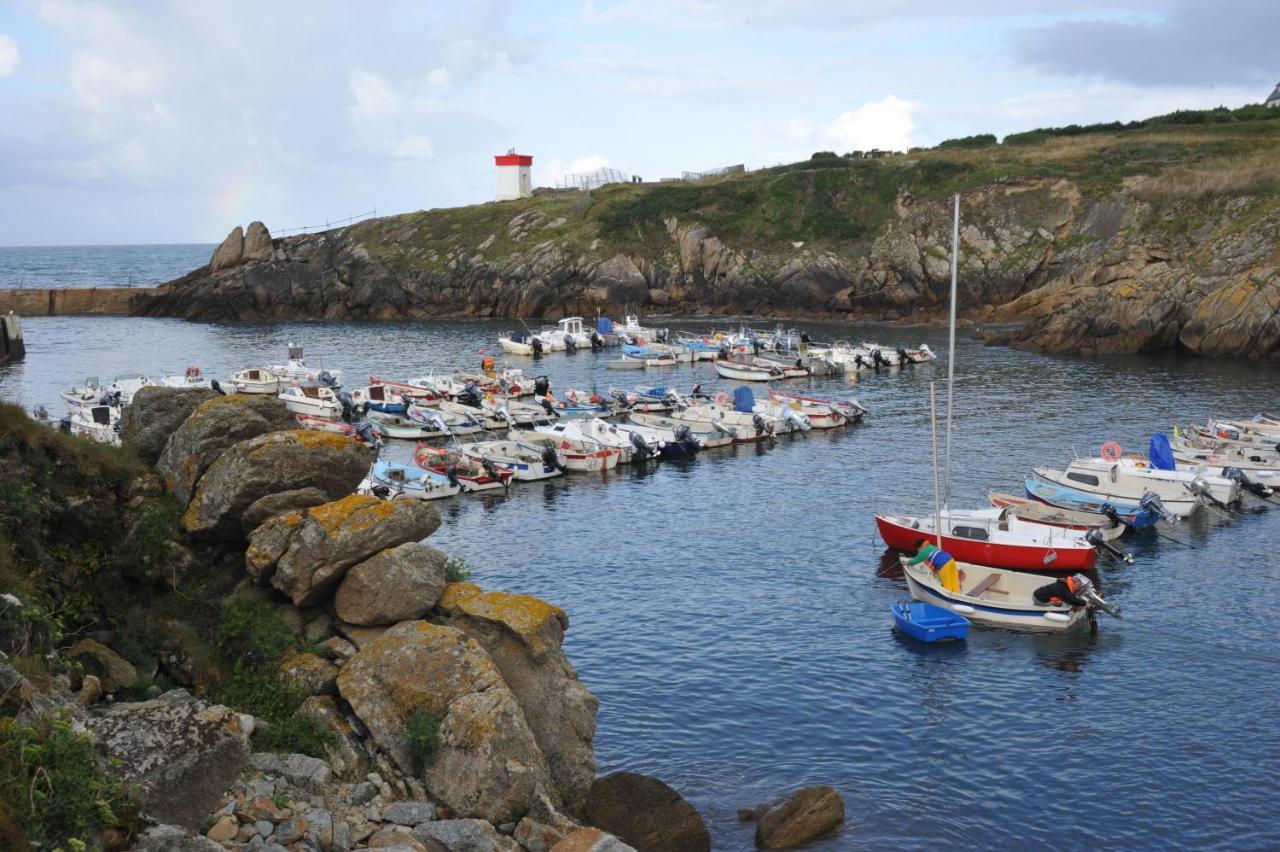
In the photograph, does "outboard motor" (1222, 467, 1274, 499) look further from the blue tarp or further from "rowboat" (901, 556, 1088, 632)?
"rowboat" (901, 556, 1088, 632)

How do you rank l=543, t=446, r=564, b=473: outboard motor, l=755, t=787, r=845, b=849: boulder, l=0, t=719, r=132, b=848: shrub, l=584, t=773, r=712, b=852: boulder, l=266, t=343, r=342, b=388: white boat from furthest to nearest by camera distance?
1. l=266, t=343, r=342, b=388: white boat
2. l=543, t=446, r=564, b=473: outboard motor
3. l=755, t=787, r=845, b=849: boulder
4. l=584, t=773, r=712, b=852: boulder
5. l=0, t=719, r=132, b=848: shrub

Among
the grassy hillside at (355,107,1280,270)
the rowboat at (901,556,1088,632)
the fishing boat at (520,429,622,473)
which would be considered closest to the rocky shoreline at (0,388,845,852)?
the rowboat at (901,556,1088,632)

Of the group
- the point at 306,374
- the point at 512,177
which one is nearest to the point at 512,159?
the point at 512,177

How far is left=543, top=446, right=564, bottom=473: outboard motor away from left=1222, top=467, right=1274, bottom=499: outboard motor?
33.8 metres

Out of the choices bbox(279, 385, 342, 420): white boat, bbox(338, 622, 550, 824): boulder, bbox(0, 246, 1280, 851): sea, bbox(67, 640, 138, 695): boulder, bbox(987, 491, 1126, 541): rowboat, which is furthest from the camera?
bbox(279, 385, 342, 420): white boat

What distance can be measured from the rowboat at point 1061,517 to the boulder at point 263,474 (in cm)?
3158

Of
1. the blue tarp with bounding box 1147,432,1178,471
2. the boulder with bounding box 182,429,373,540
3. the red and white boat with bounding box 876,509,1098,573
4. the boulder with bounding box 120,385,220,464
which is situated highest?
the boulder with bounding box 120,385,220,464

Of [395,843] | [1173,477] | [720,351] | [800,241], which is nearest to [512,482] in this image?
[1173,477]

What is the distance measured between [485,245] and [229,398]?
131534 mm

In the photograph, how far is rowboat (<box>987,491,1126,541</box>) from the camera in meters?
47.4

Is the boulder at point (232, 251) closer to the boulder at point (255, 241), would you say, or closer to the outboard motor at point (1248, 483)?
the boulder at point (255, 241)

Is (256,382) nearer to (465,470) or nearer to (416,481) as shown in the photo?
(465,470)

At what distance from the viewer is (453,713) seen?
64.2 feet

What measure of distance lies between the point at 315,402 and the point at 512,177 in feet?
349
